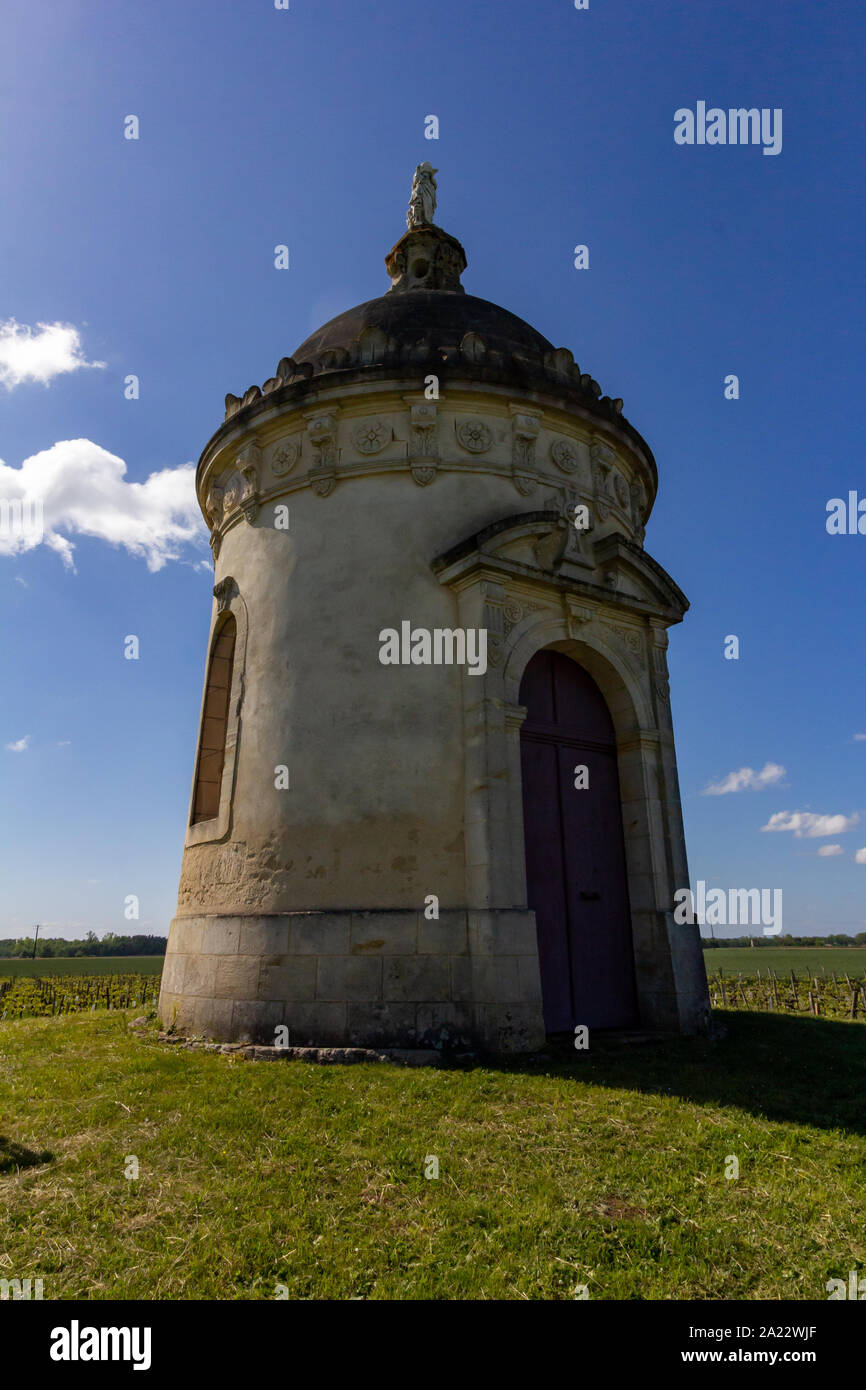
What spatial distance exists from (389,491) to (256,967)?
6182 mm

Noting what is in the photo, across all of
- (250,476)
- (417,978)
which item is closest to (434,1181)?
(417,978)

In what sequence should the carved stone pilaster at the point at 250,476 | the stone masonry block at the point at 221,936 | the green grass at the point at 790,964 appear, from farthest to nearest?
the green grass at the point at 790,964, the carved stone pilaster at the point at 250,476, the stone masonry block at the point at 221,936

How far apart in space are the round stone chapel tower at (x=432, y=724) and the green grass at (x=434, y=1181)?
4.56 ft

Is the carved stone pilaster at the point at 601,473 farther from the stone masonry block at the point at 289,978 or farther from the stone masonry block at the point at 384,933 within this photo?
the stone masonry block at the point at 289,978

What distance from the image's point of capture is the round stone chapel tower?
832 cm

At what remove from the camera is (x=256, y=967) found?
28.3ft

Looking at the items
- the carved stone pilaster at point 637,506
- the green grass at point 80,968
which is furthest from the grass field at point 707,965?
the carved stone pilaster at point 637,506

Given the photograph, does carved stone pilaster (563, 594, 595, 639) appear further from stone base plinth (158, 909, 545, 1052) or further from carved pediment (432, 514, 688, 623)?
stone base plinth (158, 909, 545, 1052)

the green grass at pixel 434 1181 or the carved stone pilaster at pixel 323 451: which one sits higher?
the carved stone pilaster at pixel 323 451

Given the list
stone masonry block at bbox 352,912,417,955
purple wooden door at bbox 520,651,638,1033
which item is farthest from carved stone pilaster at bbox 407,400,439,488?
stone masonry block at bbox 352,912,417,955

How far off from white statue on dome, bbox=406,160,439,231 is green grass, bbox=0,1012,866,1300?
1583cm

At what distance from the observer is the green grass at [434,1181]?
3.43 m
